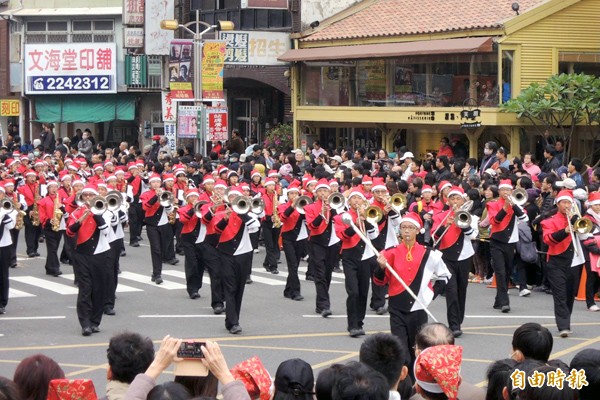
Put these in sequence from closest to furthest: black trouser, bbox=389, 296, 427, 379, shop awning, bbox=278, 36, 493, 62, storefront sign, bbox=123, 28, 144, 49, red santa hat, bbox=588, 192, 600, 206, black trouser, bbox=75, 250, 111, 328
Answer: black trouser, bbox=389, 296, 427, 379 < black trouser, bbox=75, 250, 111, 328 < red santa hat, bbox=588, 192, 600, 206 < shop awning, bbox=278, 36, 493, 62 < storefront sign, bbox=123, 28, 144, 49

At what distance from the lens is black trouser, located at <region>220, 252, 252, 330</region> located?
15562mm

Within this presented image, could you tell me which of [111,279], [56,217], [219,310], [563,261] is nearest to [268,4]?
[56,217]

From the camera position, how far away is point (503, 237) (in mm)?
17453

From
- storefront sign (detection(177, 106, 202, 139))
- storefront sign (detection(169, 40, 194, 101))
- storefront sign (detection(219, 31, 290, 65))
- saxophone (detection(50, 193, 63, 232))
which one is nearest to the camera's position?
saxophone (detection(50, 193, 63, 232))

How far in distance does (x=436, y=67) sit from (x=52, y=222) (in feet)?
39.9

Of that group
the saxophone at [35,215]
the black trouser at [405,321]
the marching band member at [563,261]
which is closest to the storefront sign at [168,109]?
the saxophone at [35,215]

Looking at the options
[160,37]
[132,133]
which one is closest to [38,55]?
[132,133]

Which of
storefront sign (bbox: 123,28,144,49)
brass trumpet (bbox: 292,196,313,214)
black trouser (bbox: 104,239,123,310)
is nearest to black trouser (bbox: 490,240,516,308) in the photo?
brass trumpet (bbox: 292,196,313,214)

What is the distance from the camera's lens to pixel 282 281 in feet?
67.8

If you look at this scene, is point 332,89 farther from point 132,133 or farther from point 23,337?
point 23,337

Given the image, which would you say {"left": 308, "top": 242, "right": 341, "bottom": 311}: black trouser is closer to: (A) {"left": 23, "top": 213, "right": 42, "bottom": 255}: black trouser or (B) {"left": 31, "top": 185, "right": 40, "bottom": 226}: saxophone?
(B) {"left": 31, "top": 185, "right": 40, "bottom": 226}: saxophone

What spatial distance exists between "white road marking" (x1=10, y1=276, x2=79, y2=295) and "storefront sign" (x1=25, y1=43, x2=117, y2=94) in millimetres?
23737

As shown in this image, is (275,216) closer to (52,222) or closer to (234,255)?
(52,222)

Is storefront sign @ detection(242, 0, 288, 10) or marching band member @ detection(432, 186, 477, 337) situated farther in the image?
storefront sign @ detection(242, 0, 288, 10)
